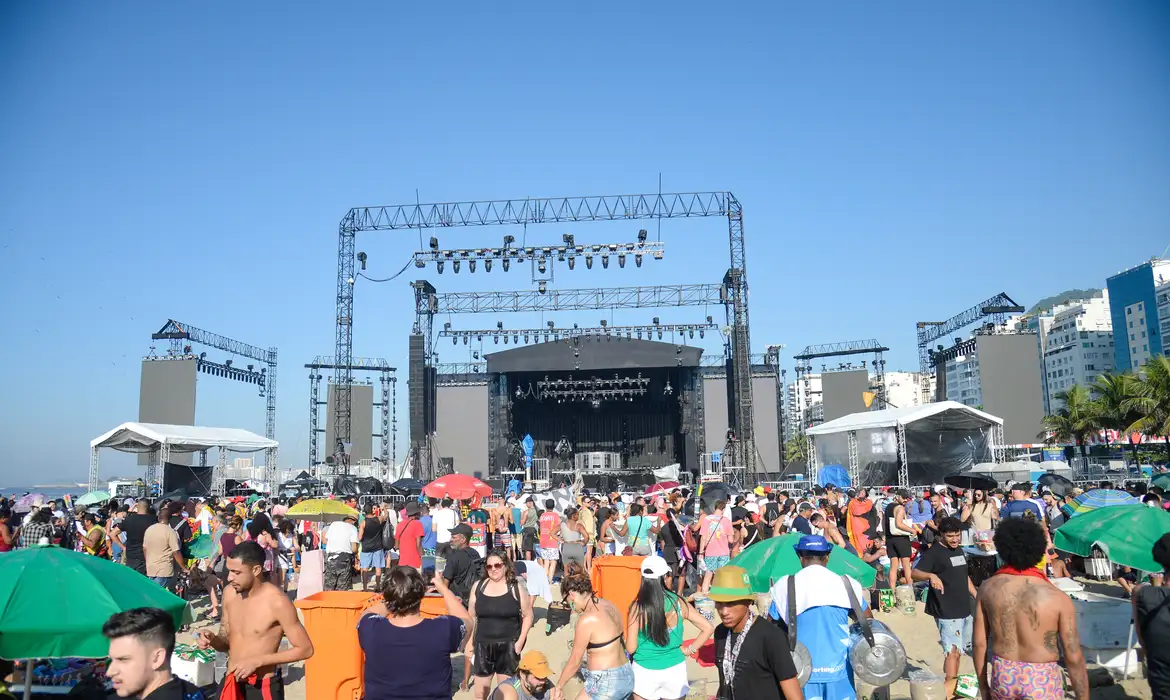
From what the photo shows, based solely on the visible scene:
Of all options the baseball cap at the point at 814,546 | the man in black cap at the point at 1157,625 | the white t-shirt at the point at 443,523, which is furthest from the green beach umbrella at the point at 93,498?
the man in black cap at the point at 1157,625

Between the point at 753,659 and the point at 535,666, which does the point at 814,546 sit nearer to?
the point at 753,659

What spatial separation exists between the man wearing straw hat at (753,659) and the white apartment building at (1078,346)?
10381cm

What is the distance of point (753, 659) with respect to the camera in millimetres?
3314

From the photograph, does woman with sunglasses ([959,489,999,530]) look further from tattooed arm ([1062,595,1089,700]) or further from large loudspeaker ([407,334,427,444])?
large loudspeaker ([407,334,427,444])

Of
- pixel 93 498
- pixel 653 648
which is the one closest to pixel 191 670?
pixel 653 648

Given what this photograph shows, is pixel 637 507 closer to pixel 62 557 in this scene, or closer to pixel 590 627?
pixel 590 627

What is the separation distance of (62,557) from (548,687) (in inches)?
99.5

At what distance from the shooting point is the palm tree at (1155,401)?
2738cm

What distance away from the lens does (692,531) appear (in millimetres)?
10180

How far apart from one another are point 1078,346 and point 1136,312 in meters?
11.3

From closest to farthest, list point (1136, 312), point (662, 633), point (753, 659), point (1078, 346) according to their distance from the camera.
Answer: point (753, 659) < point (662, 633) < point (1136, 312) < point (1078, 346)

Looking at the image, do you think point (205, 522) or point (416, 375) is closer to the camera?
point (205, 522)

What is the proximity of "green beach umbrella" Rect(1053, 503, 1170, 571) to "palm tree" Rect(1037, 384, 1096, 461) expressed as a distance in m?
32.3

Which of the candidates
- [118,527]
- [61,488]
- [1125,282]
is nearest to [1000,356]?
[118,527]
